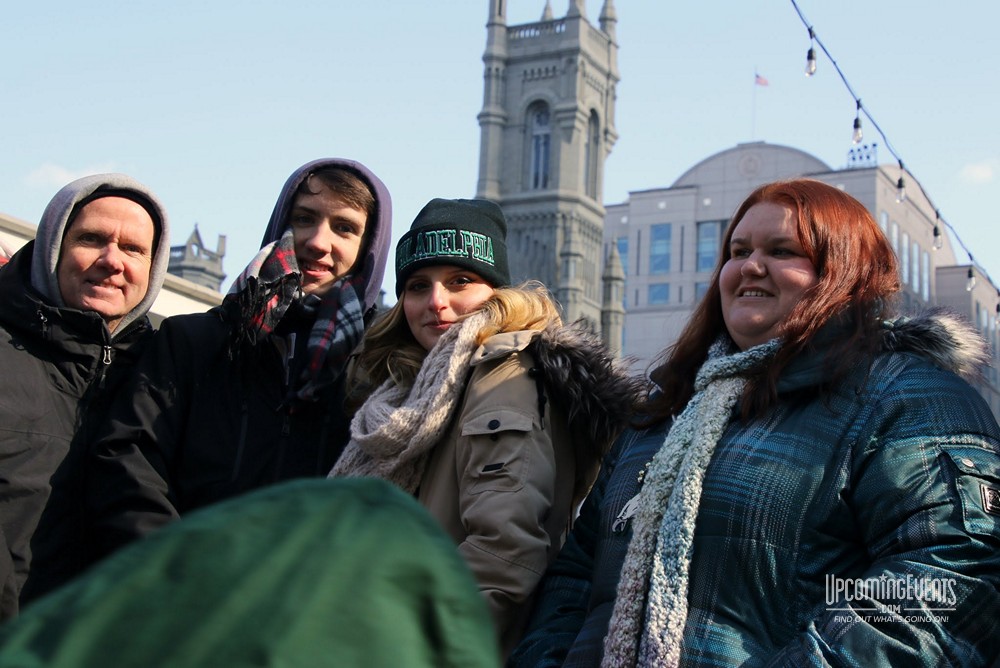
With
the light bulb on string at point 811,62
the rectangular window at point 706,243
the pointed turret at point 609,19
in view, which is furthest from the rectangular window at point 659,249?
the light bulb on string at point 811,62

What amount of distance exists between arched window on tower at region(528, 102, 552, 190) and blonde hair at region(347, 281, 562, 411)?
197 ft

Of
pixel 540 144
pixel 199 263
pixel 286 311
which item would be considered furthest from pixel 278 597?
pixel 540 144

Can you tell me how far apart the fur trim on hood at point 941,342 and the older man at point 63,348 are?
1.71 meters

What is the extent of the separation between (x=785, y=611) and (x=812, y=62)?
10.5 meters

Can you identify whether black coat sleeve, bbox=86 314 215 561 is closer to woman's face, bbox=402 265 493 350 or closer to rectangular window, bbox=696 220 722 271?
woman's face, bbox=402 265 493 350

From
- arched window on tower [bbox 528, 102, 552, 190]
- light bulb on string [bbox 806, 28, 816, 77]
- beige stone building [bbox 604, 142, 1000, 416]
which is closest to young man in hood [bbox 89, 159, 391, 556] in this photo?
light bulb on string [bbox 806, 28, 816, 77]

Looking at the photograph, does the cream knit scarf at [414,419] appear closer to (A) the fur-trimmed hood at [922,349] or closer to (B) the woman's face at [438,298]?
(B) the woman's face at [438,298]

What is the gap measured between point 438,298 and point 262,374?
1.58 ft

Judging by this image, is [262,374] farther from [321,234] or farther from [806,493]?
[806,493]

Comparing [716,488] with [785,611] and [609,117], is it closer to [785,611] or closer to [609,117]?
[785,611]

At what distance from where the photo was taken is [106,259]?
2.73m

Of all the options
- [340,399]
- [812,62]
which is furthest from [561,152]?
[340,399]

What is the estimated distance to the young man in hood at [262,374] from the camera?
103 inches

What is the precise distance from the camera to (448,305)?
2855 mm
